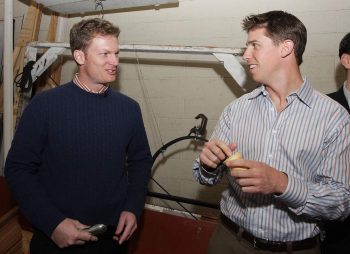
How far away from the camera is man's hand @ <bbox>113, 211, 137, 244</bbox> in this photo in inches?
58.3

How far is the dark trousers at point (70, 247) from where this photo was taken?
1.41 meters

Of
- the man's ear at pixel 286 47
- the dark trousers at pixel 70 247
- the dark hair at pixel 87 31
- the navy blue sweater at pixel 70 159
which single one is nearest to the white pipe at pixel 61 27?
the dark hair at pixel 87 31

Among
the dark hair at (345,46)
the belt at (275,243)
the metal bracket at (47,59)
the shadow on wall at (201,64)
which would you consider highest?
the dark hair at (345,46)

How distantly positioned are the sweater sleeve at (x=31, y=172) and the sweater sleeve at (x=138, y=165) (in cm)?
38

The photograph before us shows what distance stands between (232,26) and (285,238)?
1775 mm

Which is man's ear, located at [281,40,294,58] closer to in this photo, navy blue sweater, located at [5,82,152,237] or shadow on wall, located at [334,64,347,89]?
navy blue sweater, located at [5,82,152,237]

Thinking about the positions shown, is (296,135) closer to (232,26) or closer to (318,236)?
(318,236)

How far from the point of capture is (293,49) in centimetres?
131

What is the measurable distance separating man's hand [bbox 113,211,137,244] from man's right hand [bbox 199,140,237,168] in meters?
0.53

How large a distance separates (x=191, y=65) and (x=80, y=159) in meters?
1.52

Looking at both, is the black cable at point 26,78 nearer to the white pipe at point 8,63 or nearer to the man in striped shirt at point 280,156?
the white pipe at point 8,63

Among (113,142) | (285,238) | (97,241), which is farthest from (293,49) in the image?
(97,241)

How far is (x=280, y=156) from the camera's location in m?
1.23

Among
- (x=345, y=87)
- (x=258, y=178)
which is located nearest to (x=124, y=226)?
(x=258, y=178)
